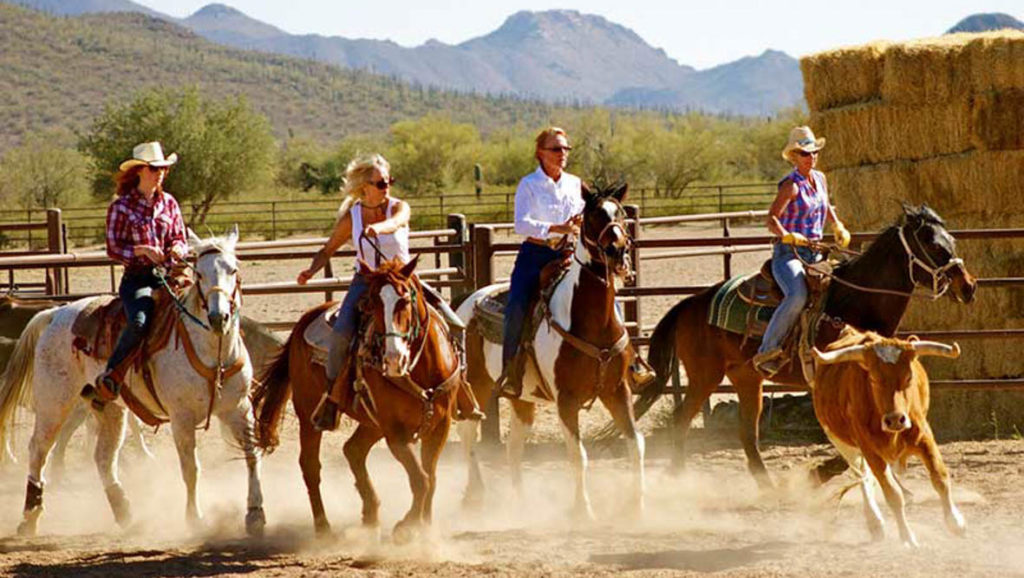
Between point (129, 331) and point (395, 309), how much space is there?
6.13ft

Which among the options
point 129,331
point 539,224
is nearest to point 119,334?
point 129,331

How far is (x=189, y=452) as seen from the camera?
796cm

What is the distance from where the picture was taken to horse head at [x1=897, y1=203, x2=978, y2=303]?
306 inches

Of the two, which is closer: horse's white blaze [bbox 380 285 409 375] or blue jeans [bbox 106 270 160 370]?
horse's white blaze [bbox 380 285 409 375]

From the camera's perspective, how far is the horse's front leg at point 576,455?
804 centimetres

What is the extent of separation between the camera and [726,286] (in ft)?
30.8

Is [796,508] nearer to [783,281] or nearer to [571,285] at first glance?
[783,281]

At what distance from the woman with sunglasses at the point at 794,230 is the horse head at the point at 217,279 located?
3094mm

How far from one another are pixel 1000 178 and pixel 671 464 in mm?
3749

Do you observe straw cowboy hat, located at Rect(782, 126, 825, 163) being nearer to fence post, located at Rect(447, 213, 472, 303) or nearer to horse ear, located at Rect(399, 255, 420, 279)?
horse ear, located at Rect(399, 255, 420, 279)

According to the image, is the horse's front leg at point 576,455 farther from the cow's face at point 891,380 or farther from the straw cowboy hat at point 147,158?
the straw cowboy hat at point 147,158

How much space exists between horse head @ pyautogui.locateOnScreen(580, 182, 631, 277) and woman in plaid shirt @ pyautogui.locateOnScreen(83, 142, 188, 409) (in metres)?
2.31

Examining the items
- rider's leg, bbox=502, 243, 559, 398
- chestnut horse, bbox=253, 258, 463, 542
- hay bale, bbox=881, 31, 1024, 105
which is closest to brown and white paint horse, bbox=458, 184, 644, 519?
rider's leg, bbox=502, 243, 559, 398

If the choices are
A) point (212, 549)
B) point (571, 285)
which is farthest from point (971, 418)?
point (212, 549)
